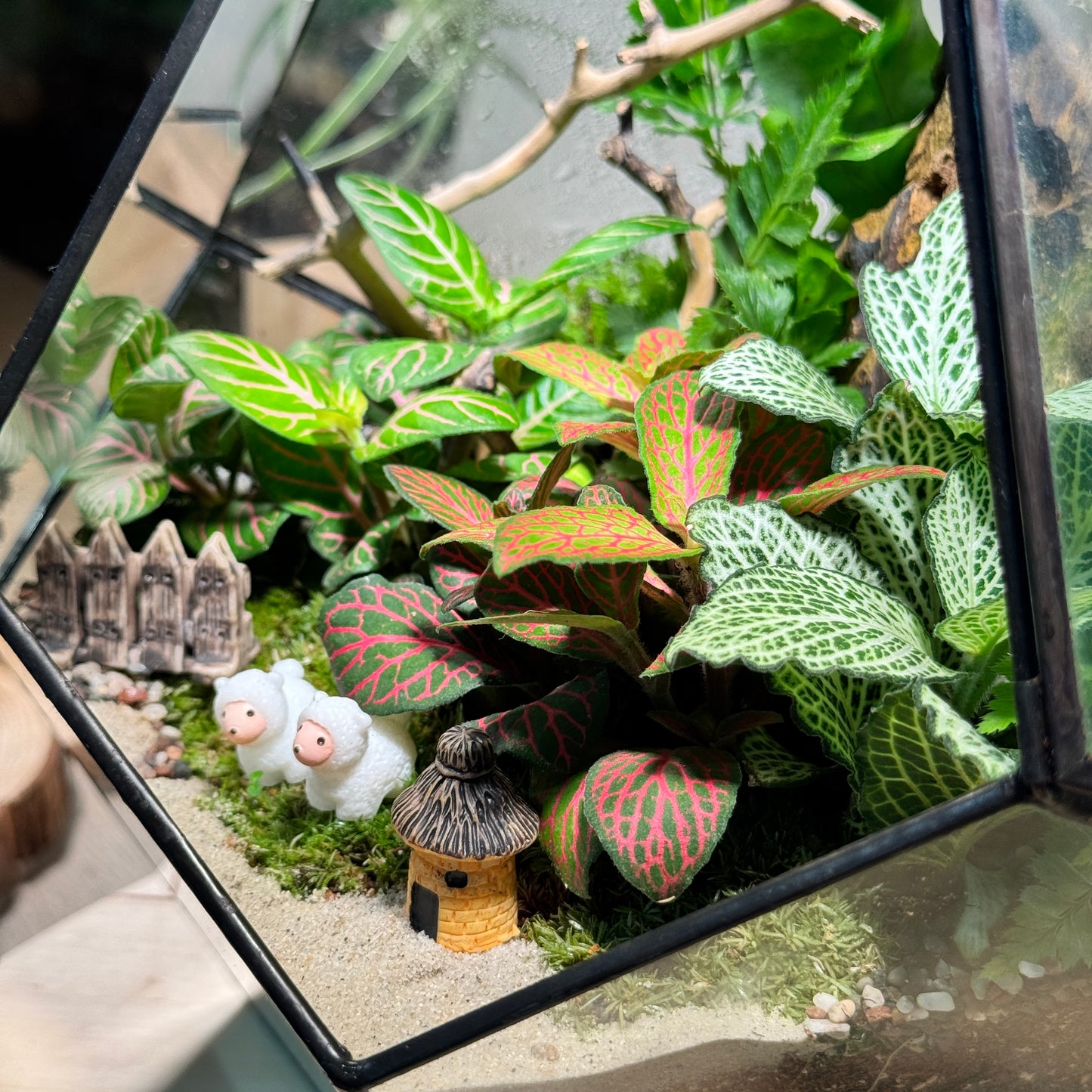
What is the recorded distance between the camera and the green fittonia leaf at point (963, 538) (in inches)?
22.9

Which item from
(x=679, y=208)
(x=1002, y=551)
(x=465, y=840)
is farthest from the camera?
(x=679, y=208)

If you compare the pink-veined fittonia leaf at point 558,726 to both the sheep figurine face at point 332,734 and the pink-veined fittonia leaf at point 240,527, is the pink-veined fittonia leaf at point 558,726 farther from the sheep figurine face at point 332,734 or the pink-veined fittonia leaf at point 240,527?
the pink-veined fittonia leaf at point 240,527

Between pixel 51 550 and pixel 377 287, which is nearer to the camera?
pixel 51 550

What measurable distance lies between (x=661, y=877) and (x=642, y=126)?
1.02 m

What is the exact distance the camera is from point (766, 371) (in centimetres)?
64

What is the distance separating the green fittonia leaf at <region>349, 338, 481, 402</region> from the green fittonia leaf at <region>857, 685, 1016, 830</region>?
55cm

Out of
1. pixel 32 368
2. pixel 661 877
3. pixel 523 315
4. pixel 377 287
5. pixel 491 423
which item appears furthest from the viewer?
pixel 377 287

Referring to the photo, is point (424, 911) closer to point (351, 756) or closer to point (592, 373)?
point (351, 756)

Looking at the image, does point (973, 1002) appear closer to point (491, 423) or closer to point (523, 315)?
point (491, 423)

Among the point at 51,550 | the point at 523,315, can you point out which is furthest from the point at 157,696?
the point at 523,315

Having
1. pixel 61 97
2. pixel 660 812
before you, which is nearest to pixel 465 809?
pixel 660 812

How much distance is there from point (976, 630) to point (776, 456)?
0.22m

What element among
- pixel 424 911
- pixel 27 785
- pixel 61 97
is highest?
pixel 61 97

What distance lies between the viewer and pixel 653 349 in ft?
2.77
